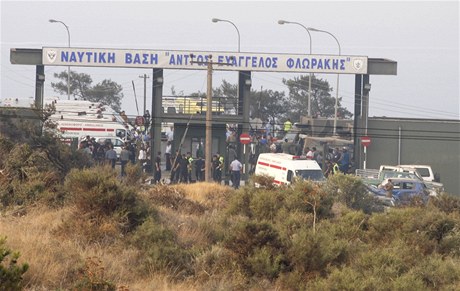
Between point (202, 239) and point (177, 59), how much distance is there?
91.3ft

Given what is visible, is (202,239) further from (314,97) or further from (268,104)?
(314,97)

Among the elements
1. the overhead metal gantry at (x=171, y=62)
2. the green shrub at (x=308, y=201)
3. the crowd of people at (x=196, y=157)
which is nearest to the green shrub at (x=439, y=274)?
the green shrub at (x=308, y=201)

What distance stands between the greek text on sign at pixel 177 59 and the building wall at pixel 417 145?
3479 millimetres

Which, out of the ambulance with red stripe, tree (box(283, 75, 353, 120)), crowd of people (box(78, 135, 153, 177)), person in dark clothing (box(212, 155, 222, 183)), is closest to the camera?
crowd of people (box(78, 135, 153, 177))

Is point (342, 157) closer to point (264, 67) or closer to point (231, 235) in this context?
point (264, 67)

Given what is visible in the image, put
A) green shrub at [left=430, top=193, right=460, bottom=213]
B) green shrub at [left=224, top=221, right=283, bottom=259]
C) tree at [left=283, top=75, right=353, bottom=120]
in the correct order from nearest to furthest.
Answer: green shrub at [left=224, top=221, right=283, bottom=259] < green shrub at [left=430, top=193, right=460, bottom=213] < tree at [left=283, top=75, right=353, bottom=120]

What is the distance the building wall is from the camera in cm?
4522

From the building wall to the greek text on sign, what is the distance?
11.4 feet

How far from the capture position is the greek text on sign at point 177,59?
43406 mm

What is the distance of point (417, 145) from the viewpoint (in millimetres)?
45531

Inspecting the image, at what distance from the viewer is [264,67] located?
43.7 m

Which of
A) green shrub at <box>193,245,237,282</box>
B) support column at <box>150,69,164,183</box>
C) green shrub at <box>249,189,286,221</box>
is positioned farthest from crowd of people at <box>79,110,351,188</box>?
green shrub at <box>193,245,237,282</box>

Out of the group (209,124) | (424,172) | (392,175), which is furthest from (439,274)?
(424,172)

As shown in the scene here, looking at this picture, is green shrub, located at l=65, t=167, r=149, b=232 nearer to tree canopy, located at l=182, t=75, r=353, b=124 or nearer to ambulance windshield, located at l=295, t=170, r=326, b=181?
ambulance windshield, located at l=295, t=170, r=326, b=181
